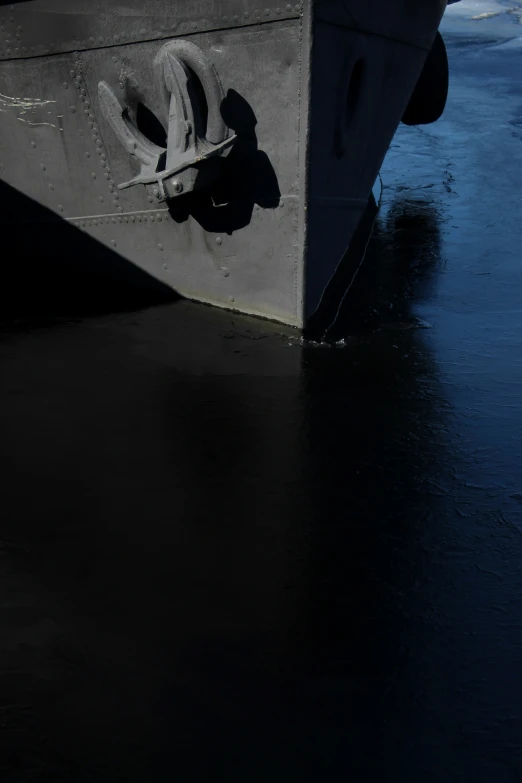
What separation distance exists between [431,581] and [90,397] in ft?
7.40

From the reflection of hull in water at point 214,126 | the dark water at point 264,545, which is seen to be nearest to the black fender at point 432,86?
the reflection of hull in water at point 214,126

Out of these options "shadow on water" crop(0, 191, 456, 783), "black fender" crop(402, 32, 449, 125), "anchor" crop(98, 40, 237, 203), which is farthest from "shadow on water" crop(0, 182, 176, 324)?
"black fender" crop(402, 32, 449, 125)

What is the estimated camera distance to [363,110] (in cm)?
544

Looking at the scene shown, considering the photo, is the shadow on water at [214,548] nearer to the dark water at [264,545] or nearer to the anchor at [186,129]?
the dark water at [264,545]

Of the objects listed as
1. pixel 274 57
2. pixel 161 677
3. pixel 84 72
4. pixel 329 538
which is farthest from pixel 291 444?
pixel 84 72

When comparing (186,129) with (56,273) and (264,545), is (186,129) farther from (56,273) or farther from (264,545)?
(264,545)

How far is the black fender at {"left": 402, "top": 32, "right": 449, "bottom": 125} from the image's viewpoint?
358 inches

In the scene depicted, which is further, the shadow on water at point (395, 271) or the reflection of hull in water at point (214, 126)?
the shadow on water at point (395, 271)

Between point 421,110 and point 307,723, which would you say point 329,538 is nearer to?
point 307,723

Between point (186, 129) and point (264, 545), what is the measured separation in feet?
8.36

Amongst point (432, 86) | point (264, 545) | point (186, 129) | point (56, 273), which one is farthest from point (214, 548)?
point (432, 86)

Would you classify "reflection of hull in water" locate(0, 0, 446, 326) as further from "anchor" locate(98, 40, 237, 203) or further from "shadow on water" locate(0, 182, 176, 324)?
"shadow on water" locate(0, 182, 176, 324)

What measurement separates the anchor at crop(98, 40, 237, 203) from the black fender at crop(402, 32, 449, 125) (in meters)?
4.86

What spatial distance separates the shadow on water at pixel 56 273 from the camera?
601 cm
